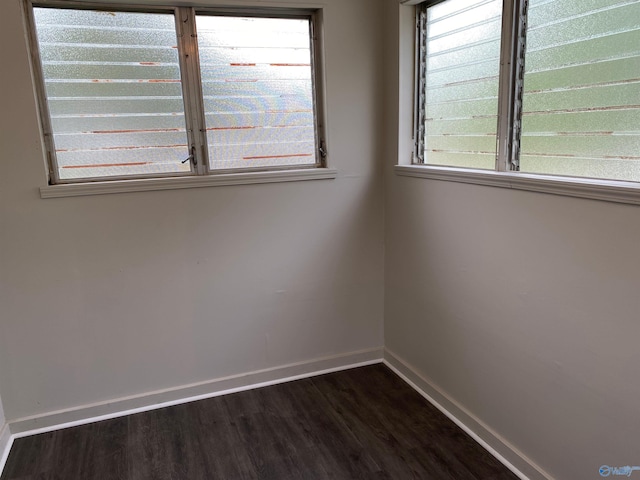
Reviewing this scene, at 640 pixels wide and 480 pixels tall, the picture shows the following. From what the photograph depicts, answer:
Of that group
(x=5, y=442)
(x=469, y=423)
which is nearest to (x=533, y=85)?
(x=469, y=423)

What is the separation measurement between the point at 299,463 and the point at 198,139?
167 centimetres

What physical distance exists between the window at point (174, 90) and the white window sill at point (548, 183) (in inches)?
33.1

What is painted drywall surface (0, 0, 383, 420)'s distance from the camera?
2305 millimetres

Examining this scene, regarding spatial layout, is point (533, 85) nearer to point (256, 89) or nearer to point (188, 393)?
point (256, 89)

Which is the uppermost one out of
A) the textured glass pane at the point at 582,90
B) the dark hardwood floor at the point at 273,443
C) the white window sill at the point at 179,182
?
the textured glass pane at the point at 582,90

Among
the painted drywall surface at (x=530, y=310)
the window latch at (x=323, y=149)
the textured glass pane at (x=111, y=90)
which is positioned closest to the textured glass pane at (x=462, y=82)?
the painted drywall surface at (x=530, y=310)

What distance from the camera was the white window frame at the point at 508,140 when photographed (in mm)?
1578

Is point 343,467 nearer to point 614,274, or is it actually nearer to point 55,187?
point 614,274

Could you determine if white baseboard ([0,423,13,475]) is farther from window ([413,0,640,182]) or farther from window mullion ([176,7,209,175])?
window ([413,0,640,182])

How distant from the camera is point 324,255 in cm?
284

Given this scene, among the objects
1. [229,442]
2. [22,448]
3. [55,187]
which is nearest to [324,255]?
[229,442]

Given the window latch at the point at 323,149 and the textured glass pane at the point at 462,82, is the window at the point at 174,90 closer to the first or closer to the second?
the window latch at the point at 323,149

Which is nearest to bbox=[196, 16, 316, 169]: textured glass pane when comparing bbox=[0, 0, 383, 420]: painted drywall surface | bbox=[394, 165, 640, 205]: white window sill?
bbox=[0, 0, 383, 420]: painted drywall surface

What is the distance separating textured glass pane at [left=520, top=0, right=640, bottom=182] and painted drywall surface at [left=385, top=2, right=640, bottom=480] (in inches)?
6.5
